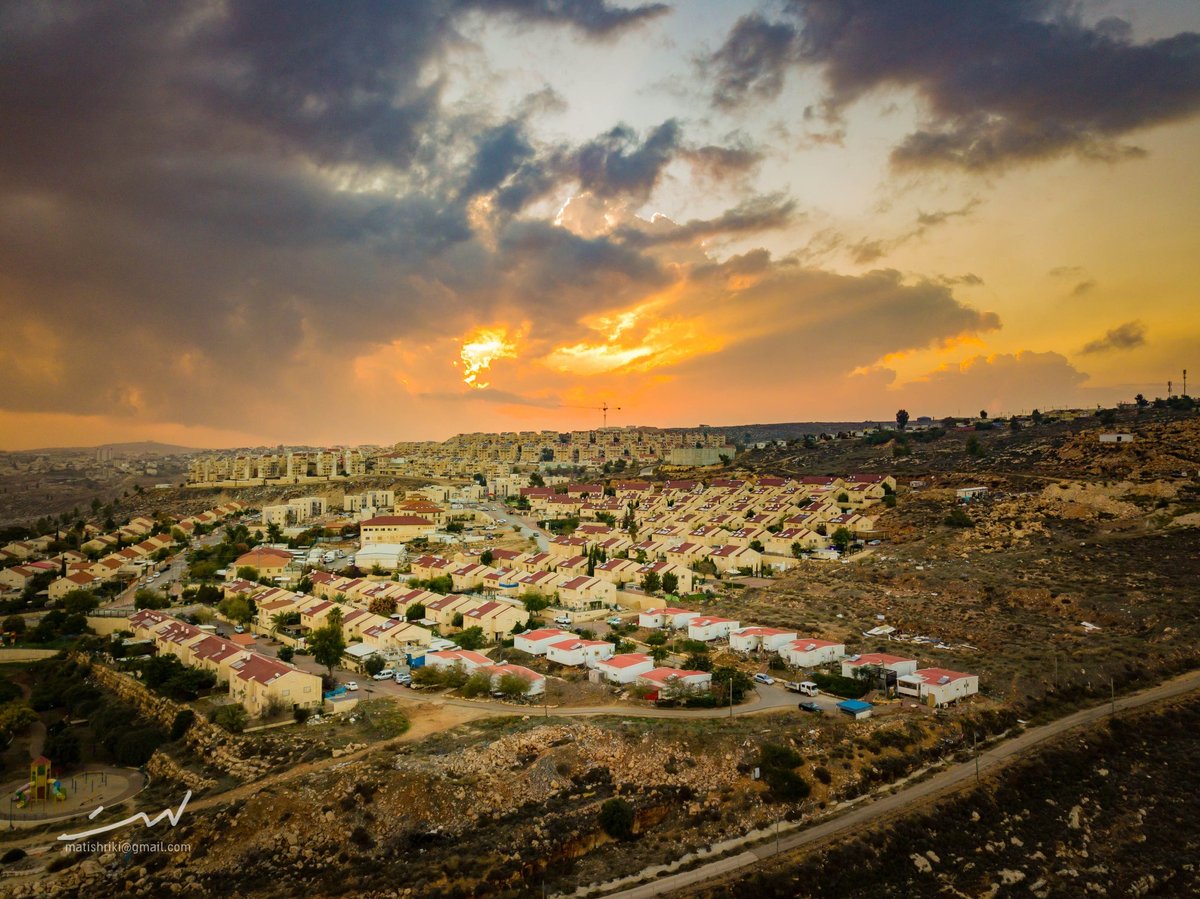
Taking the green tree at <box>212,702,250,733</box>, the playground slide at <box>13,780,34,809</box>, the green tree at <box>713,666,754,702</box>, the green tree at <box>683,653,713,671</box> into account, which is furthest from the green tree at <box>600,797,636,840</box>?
the playground slide at <box>13,780,34,809</box>

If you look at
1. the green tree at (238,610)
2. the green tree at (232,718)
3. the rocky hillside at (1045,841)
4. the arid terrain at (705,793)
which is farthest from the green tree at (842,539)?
the green tree at (232,718)

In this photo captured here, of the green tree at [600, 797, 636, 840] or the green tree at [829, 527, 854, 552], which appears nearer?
the green tree at [600, 797, 636, 840]

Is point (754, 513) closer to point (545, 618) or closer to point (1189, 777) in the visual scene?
point (545, 618)

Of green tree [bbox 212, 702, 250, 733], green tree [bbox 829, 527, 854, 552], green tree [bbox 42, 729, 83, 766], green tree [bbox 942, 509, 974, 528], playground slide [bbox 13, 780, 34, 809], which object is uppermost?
green tree [bbox 942, 509, 974, 528]

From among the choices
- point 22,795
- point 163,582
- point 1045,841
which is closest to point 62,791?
point 22,795

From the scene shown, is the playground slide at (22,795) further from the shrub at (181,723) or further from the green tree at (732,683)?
the green tree at (732,683)

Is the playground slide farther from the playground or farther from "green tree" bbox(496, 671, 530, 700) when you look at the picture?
"green tree" bbox(496, 671, 530, 700)
